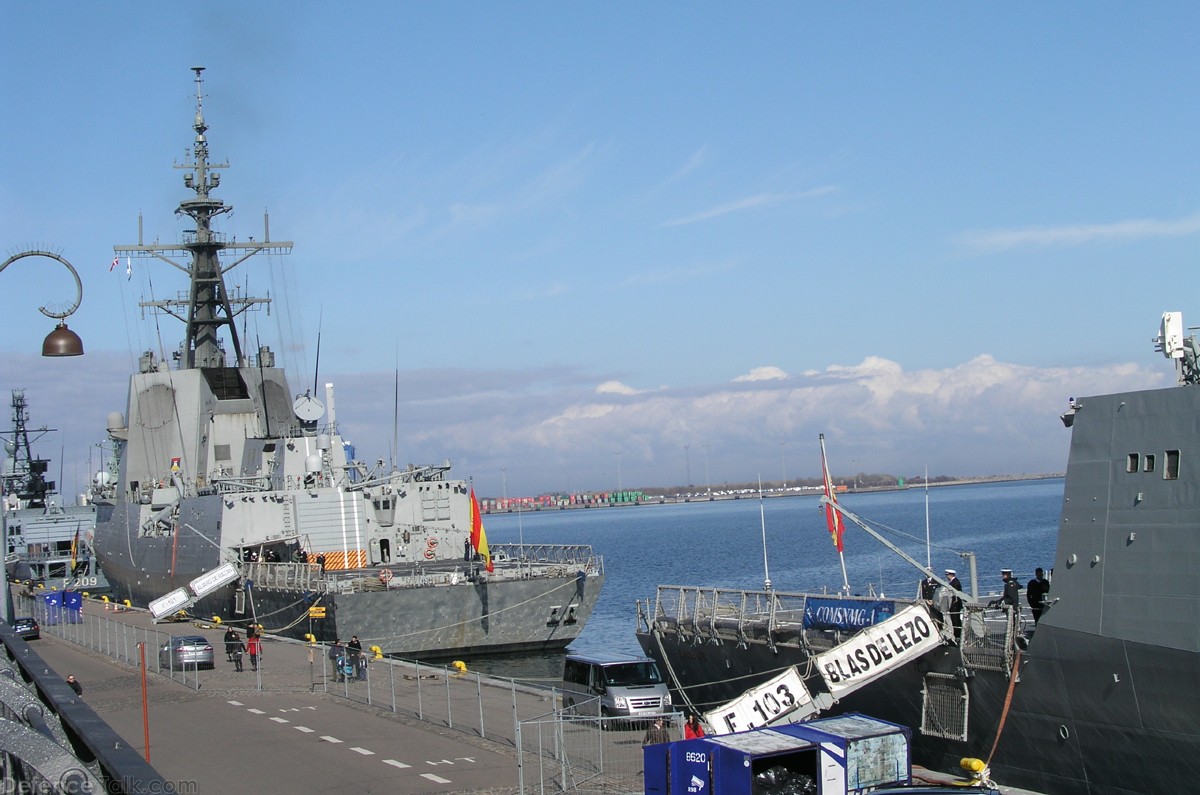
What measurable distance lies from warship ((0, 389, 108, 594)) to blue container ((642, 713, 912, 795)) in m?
63.2

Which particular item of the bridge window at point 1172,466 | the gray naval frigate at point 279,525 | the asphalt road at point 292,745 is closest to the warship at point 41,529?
the gray naval frigate at point 279,525

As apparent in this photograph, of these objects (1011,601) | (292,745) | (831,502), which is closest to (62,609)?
(292,745)

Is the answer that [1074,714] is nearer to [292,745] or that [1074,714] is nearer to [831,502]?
[831,502]

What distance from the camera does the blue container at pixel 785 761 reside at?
13719mm

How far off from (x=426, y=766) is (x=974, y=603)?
8.83 m

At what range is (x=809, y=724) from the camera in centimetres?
1520

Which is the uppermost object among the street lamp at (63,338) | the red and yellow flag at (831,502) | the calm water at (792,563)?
the street lamp at (63,338)

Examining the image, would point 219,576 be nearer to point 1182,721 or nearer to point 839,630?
point 839,630

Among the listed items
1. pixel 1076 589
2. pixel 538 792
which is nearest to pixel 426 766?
→ pixel 538 792

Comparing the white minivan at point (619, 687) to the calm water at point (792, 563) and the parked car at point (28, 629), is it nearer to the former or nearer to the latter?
the calm water at point (792, 563)

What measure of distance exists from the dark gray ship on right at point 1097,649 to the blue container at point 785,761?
3304mm

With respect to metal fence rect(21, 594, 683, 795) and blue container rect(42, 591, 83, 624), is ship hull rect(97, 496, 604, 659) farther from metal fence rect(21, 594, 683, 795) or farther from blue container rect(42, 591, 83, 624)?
blue container rect(42, 591, 83, 624)

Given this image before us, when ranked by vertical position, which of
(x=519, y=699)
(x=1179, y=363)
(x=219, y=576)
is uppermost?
(x=1179, y=363)

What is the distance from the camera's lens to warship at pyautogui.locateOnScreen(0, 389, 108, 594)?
7506 cm
